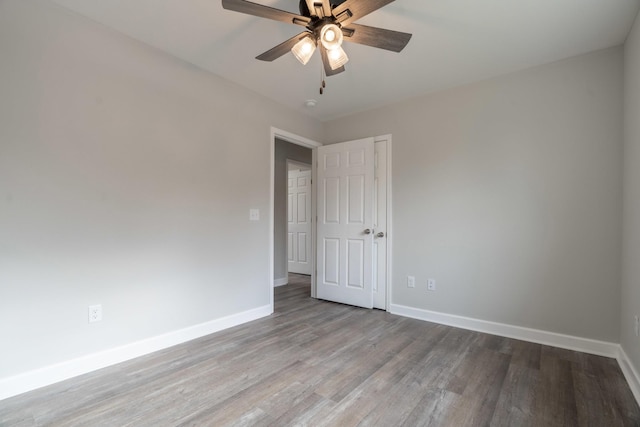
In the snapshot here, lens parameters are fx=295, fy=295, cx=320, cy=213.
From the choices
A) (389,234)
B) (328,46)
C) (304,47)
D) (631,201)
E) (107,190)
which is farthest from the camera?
(389,234)

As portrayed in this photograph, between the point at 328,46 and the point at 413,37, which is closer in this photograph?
the point at 328,46

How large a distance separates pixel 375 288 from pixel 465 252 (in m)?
1.12

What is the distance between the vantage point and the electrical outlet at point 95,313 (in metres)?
2.09

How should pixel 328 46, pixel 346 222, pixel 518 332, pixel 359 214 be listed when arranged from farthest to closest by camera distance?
pixel 346 222, pixel 359 214, pixel 518 332, pixel 328 46

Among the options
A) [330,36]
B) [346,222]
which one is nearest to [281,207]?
[346,222]

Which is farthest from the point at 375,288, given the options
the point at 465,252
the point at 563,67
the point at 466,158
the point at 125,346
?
the point at 563,67

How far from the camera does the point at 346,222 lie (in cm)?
377

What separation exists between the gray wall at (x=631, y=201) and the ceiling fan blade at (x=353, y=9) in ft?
6.16

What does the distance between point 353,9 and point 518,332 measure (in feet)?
9.65

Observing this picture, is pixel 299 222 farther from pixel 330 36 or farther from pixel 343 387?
pixel 330 36

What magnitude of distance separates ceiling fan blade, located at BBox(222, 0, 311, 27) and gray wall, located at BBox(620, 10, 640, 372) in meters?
2.25

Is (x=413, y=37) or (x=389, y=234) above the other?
(x=413, y=37)

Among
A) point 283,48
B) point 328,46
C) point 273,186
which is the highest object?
point 283,48

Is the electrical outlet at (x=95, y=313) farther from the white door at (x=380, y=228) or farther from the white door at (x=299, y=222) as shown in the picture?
the white door at (x=299, y=222)
